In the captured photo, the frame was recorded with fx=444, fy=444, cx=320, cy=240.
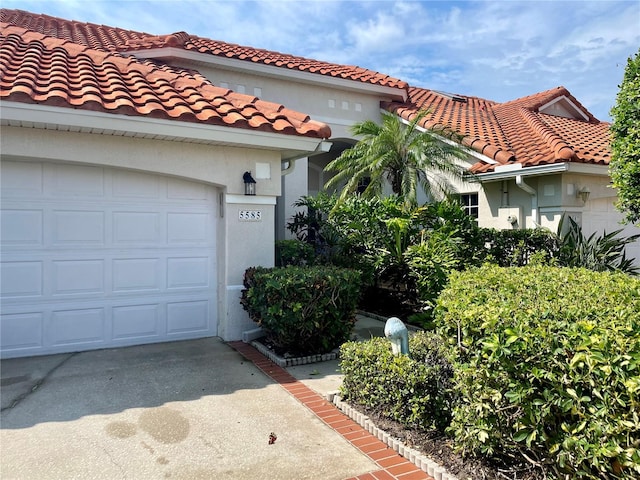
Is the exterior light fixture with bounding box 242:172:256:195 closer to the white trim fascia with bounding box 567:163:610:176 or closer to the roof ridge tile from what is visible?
the roof ridge tile

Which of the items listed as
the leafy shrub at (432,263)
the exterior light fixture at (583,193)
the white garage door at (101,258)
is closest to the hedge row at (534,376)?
the leafy shrub at (432,263)

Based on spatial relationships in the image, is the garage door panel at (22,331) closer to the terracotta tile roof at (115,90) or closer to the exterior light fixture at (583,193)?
the terracotta tile roof at (115,90)

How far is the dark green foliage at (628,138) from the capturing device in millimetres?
5746

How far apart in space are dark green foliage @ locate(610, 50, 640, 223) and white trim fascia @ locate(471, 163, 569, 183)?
10.1 ft

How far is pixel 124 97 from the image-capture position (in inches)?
260

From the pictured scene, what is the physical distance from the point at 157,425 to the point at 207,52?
30.2 ft

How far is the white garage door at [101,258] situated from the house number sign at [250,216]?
20.9 inches

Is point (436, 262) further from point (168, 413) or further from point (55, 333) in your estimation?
point (55, 333)

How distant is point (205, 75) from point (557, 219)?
30.0 ft

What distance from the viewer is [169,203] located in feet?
24.2

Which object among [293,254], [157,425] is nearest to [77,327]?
[157,425]

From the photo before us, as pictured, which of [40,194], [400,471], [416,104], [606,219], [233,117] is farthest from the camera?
[416,104]

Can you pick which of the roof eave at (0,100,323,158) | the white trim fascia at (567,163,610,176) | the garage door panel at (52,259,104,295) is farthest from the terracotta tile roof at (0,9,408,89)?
the garage door panel at (52,259,104,295)

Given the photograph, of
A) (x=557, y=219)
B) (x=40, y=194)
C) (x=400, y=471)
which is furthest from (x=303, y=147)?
(x=557, y=219)
